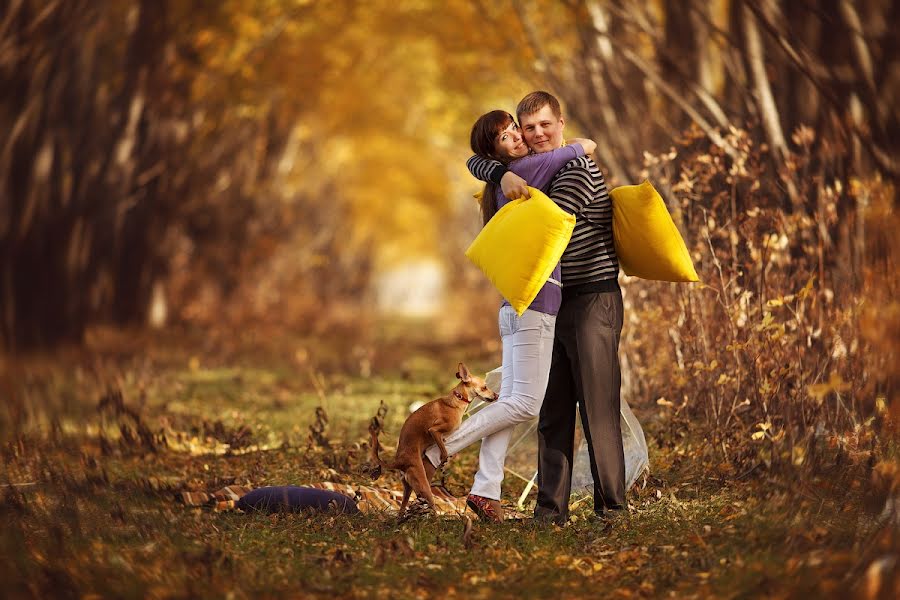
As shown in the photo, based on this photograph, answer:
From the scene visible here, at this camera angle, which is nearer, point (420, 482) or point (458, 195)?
point (420, 482)

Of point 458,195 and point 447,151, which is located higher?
point 447,151

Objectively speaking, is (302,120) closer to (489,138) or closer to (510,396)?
(489,138)

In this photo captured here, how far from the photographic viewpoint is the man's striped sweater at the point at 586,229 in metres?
5.45

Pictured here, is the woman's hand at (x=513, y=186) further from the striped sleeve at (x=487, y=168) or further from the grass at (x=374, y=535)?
the grass at (x=374, y=535)

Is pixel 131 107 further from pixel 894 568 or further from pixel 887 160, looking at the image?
pixel 894 568

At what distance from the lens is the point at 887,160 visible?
6.93 m

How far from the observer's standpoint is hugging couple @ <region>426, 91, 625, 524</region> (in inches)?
214

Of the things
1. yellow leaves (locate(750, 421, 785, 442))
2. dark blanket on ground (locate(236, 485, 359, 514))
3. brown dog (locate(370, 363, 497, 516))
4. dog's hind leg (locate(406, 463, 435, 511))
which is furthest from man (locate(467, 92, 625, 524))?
dark blanket on ground (locate(236, 485, 359, 514))

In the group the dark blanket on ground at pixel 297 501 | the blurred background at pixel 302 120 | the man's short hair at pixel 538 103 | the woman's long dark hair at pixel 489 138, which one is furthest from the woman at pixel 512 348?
the blurred background at pixel 302 120

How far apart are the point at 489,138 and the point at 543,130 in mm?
254

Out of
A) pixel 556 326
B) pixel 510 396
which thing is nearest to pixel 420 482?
pixel 510 396

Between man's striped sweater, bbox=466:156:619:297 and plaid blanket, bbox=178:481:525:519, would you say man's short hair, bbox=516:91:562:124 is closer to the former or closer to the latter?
man's striped sweater, bbox=466:156:619:297

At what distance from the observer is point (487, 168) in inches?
217

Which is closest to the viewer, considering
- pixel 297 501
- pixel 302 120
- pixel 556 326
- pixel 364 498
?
pixel 556 326
